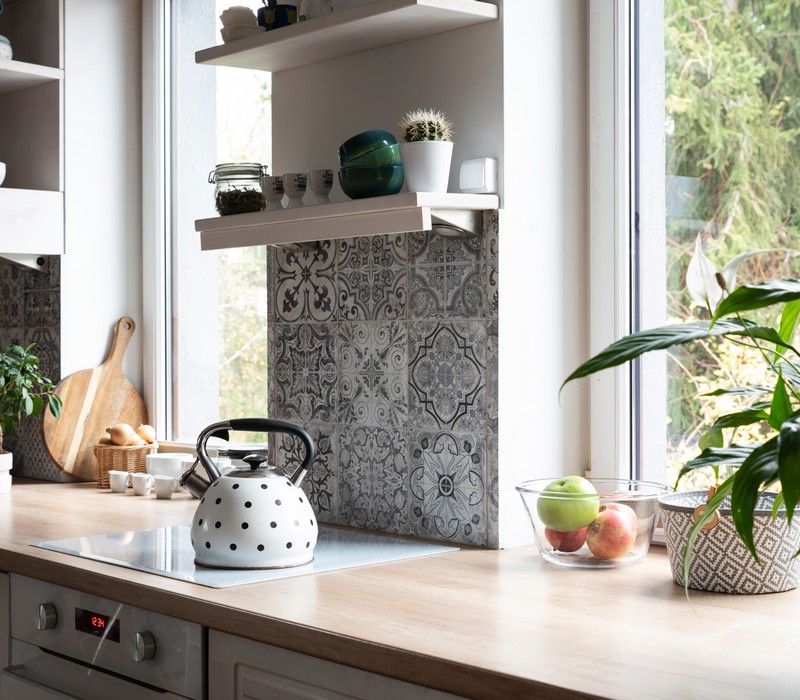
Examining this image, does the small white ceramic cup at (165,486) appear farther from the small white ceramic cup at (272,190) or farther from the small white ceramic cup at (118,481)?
the small white ceramic cup at (272,190)

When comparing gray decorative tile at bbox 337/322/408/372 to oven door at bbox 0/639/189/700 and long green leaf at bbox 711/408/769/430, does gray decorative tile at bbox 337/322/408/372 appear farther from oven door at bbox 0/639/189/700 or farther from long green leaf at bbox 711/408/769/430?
long green leaf at bbox 711/408/769/430

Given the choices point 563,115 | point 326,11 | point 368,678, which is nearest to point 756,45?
point 563,115

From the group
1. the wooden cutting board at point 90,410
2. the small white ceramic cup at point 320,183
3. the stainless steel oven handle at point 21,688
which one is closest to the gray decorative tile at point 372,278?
the small white ceramic cup at point 320,183

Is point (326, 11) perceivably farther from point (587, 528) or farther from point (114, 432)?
point (114, 432)

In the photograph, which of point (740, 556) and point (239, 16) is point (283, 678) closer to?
point (740, 556)

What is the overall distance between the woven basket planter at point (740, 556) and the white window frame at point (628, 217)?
0.38 m

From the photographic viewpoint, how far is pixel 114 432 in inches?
103

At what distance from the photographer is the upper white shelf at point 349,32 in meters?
1.75

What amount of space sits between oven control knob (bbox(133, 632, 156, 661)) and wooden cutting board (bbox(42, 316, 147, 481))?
48.2 inches

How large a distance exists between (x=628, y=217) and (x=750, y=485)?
3.60 ft

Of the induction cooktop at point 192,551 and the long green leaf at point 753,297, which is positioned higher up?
the long green leaf at point 753,297

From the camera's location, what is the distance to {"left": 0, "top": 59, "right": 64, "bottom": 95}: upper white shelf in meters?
2.57

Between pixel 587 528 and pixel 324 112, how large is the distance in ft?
3.18

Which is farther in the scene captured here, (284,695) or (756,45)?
(756,45)
